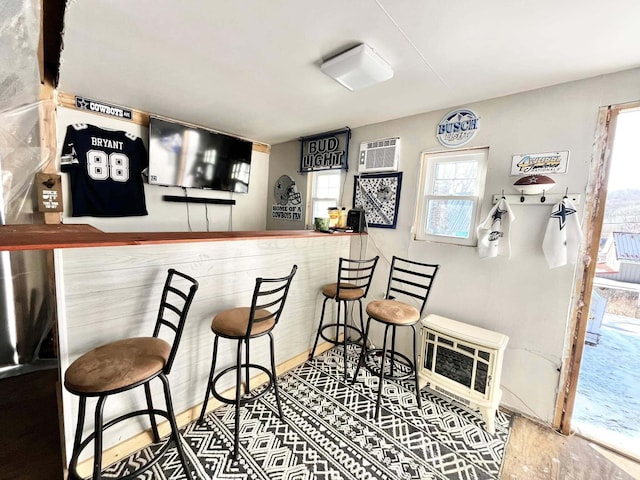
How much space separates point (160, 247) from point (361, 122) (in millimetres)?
2213

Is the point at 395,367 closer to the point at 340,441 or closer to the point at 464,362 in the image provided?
the point at 464,362

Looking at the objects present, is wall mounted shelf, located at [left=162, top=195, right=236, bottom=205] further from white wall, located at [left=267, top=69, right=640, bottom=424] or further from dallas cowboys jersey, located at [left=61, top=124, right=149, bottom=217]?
white wall, located at [left=267, top=69, right=640, bottom=424]

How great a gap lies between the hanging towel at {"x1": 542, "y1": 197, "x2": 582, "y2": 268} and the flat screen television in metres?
3.18

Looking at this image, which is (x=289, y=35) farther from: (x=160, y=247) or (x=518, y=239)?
(x=518, y=239)

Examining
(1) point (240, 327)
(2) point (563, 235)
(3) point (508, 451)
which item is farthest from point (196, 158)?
(3) point (508, 451)

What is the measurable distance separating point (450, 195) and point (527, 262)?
2.53 ft

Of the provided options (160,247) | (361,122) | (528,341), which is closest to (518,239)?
(528,341)

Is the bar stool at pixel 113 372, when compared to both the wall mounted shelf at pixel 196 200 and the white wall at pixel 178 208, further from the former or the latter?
the wall mounted shelf at pixel 196 200

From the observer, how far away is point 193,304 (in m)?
1.63

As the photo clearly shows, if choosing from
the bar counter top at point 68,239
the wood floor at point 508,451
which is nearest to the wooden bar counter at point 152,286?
the bar counter top at point 68,239

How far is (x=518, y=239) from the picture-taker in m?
1.93

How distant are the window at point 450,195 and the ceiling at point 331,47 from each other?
46cm

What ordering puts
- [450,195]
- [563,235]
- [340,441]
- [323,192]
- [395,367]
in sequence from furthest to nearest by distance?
[323,192]
[395,367]
[450,195]
[563,235]
[340,441]

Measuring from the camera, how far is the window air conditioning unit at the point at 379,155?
2.53m
